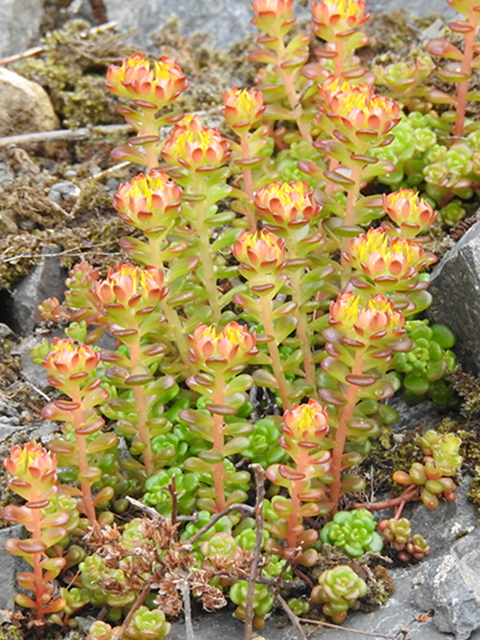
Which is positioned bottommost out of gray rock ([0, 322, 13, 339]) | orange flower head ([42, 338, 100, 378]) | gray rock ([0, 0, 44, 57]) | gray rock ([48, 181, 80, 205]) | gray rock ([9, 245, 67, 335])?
gray rock ([0, 322, 13, 339])

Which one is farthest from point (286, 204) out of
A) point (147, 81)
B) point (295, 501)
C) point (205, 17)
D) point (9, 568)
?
point (205, 17)

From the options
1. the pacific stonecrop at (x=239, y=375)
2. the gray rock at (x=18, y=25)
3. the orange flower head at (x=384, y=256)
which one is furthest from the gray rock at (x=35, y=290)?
the gray rock at (x=18, y=25)

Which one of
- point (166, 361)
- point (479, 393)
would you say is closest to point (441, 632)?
point (479, 393)

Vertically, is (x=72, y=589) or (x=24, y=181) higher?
(x=24, y=181)

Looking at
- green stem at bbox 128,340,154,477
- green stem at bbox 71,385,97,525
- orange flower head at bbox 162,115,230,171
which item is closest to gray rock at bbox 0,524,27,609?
green stem at bbox 71,385,97,525

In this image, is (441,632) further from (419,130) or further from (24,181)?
(24,181)

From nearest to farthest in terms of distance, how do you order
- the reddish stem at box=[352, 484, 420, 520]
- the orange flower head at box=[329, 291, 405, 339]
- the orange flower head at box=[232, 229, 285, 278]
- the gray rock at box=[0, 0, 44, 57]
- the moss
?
1. the orange flower head at box=[329, 291, 405, 339]
2. the orange flower head at box=[232, 229, 285, 278]
3. the reddish stem at box=[352, 484, 420, 520]
4. the moss
5. the gray rock at box=[0, 0, 44, 57]

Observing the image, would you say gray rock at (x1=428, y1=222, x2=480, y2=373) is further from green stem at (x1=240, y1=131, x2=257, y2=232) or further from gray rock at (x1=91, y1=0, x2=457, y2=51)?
gray rock at (x1=91, y1=0, x2=457, y2=51)

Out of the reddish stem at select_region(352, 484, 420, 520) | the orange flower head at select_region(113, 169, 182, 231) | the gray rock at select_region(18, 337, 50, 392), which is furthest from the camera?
the gray rock at select_region(18, 337, 50, 392)
